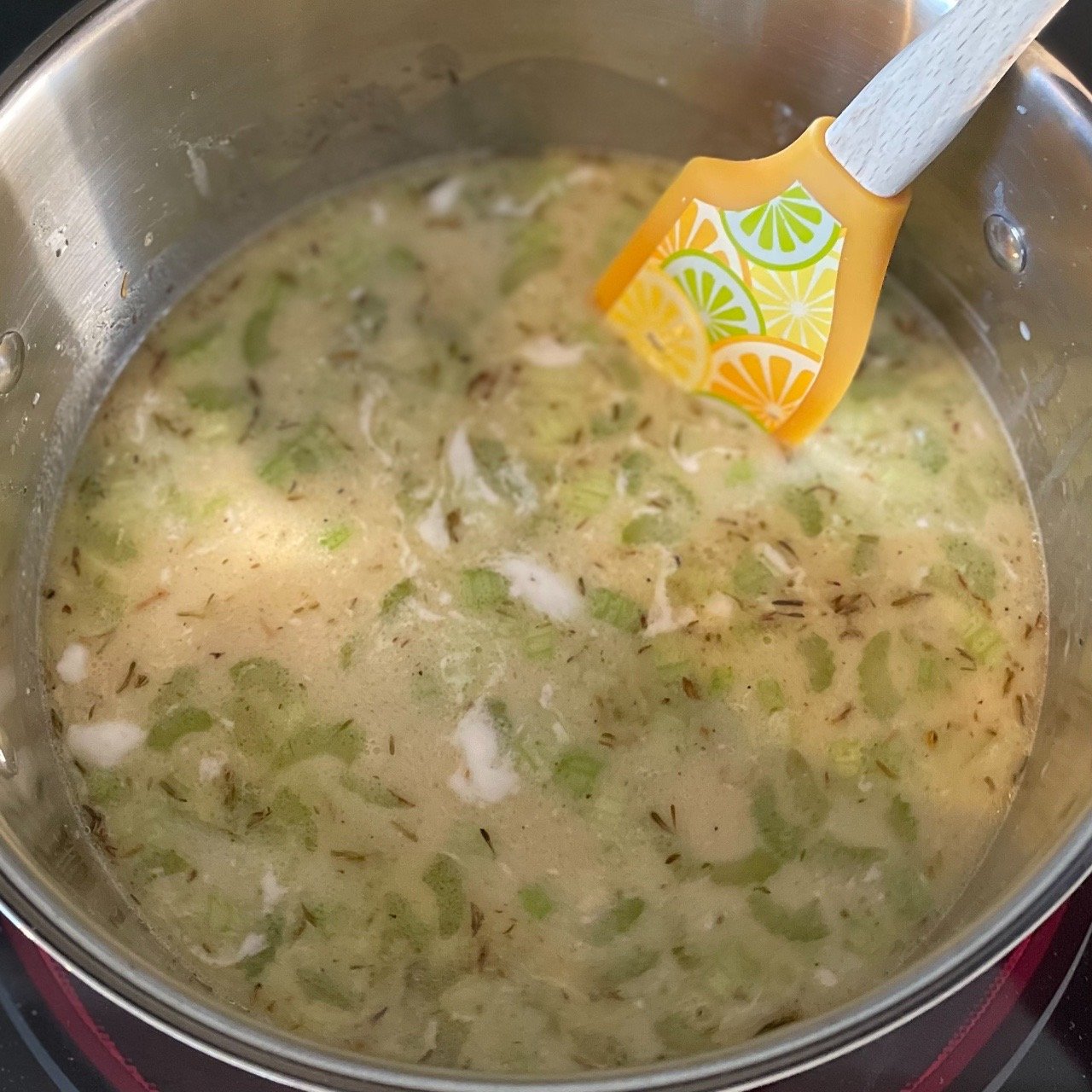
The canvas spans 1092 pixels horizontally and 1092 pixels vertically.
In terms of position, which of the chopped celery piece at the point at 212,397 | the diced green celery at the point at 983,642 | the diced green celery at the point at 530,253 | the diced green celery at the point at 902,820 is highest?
the diced green celery at the point at 530,253

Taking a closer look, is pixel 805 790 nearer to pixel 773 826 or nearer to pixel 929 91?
pixel 773 826

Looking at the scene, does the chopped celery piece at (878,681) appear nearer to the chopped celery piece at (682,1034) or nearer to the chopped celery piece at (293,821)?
the chopped celery piece at (682,1034)

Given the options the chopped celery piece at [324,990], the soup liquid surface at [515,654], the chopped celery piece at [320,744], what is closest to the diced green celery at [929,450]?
the soup liquid surface at [515,654]

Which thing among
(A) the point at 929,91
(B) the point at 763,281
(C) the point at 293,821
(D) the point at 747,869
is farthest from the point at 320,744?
(A) the point at 929,91

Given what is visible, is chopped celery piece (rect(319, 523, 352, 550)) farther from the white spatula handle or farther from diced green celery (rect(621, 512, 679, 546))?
the white spatula handle

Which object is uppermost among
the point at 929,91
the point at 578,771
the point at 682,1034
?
the point at 929,91

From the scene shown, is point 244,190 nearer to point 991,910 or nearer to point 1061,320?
point 1061,320

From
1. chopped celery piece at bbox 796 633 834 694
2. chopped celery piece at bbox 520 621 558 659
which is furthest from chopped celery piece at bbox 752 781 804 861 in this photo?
chopped celery piece at bbox 520 621 558 659
